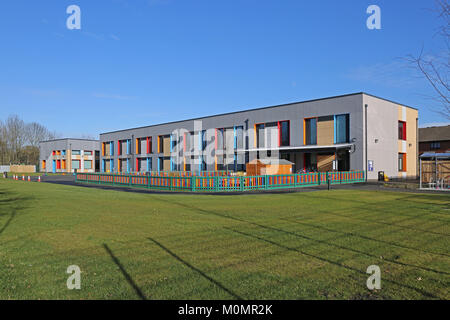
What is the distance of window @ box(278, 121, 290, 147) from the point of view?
38.2 metres

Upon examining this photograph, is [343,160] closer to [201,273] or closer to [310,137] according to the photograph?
[310,137]

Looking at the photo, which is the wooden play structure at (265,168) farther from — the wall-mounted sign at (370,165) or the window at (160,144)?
the window at (160,144)

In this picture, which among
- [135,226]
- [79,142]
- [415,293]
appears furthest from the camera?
[79,142]

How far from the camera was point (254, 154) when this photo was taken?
135 feet

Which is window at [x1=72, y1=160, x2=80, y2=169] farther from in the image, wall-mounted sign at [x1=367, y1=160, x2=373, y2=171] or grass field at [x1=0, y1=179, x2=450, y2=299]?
grass field at [x1=0, y1=179, x2=450, y2=299]

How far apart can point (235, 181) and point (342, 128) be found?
16.5 meters

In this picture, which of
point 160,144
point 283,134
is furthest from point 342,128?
point 160,144

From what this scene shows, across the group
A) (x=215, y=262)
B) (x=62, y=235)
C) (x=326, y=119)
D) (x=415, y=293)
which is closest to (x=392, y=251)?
(x=415, y=293)

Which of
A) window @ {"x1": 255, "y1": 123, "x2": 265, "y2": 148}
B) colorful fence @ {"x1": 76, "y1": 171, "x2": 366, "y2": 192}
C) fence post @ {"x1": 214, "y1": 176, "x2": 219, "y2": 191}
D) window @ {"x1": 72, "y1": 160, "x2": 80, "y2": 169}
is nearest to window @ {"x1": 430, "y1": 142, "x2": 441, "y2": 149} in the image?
colorful fence @ {"x1": 76, "y1": 171, "x2": 366, "y2": 192}

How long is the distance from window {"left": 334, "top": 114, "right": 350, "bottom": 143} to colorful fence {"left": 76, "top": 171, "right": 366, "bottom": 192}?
4.34 metres

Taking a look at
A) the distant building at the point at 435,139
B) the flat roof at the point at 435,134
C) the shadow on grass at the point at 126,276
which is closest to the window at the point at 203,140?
the shadow on grass at the point at 126,276

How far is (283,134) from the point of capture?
38.7 m
